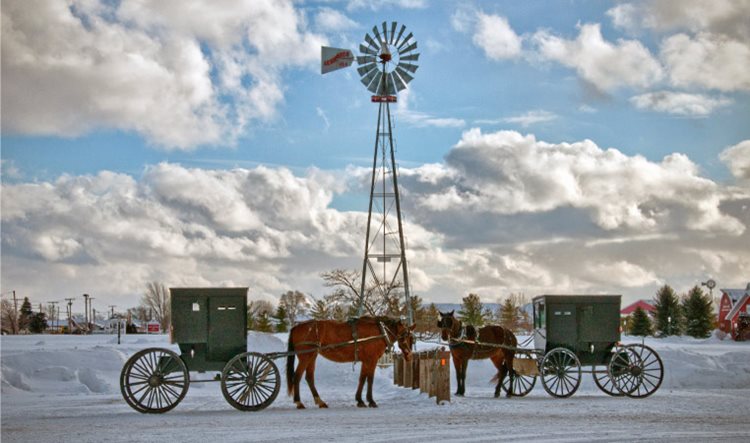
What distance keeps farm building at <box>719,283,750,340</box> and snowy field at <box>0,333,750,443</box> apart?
148 feet

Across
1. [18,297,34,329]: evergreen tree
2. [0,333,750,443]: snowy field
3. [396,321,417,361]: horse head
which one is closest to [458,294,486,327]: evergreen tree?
[0,333,750,443]: snowy field

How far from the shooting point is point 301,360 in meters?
19.9

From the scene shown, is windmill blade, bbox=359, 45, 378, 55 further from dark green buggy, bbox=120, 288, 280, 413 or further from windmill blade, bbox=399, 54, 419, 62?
dark green buggy, bbox=120, 288, 280, 413

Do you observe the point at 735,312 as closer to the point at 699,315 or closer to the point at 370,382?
the point at 699,315

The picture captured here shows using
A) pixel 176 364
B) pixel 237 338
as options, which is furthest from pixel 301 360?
pixel 176 364

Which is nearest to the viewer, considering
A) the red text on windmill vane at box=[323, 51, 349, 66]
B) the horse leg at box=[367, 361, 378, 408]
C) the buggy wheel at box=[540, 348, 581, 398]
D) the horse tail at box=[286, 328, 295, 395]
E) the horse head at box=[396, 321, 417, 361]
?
the horse leg at box=[367, 361, 378, 408]

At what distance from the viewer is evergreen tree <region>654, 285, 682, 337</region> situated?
80688mm

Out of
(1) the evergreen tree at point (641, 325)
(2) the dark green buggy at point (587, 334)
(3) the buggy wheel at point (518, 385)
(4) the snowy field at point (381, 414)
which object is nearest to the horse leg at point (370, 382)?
(4) the snowy field at point (381, 414)

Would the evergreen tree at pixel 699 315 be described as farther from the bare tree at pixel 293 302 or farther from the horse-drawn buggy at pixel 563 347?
the horse-drawn buggy at pixel 563 347

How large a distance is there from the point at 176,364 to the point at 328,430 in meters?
5.25

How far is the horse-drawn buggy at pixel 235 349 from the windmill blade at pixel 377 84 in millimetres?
16865

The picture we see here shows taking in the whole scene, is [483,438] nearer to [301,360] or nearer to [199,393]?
[301,360]

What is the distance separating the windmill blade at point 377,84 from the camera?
35.4 meters

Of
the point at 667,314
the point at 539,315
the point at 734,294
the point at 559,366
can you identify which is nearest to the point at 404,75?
the point at 539,315
